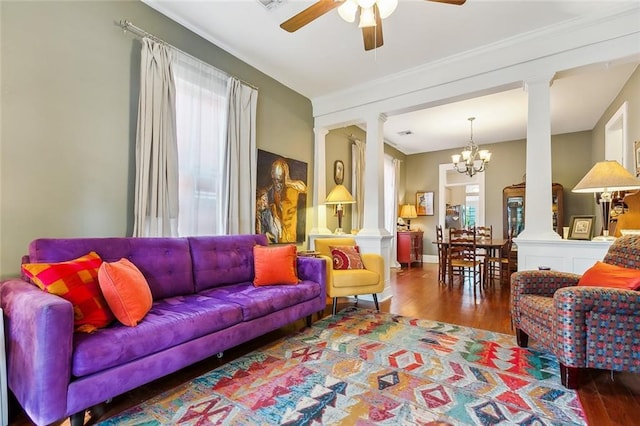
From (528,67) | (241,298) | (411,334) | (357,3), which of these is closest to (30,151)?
(241,298)

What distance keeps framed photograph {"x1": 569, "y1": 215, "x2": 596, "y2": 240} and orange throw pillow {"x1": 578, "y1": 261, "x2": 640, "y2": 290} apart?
3.52m

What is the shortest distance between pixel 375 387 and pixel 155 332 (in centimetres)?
133

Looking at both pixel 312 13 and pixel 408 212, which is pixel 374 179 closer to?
pixel 312 13

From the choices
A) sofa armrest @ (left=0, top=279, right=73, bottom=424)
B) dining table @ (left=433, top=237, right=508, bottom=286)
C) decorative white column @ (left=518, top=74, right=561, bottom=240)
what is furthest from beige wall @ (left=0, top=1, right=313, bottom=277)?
dining table @ (left=433, top=237, right=508, bottom=286)

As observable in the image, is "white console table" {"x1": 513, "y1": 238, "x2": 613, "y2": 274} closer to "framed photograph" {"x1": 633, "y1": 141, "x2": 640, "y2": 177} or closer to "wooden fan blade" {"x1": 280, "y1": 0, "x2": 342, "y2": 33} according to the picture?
→ "framed photograph" {"x1": 633, "y1": 141, "x2": 640, "y2": 177}

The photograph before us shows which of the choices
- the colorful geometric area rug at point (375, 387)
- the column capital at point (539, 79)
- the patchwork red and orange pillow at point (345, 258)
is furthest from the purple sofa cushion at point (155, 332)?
the column capital at point (539, 79)

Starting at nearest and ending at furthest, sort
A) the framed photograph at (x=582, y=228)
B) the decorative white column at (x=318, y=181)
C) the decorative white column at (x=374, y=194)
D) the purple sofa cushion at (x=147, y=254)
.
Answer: the purple sofa cushion at (x=147, y=254)
the decorative white column at (x=374, y=194)
the decorative white column at (x=318, y=181)
the framed photograph at (x=582, y=228)

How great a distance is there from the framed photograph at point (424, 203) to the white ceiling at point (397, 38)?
10.3 feet

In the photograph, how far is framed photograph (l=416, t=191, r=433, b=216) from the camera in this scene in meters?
7.69

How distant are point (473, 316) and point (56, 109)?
418 centimetres

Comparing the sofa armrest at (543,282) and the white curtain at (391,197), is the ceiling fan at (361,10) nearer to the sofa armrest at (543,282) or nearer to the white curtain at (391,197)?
the sofa armrest at (543,282)

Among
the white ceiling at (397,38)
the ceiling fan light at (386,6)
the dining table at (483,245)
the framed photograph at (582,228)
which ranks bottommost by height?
the dining table at (483,245)

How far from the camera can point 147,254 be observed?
2234mm

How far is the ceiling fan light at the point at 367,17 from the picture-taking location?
199 cm
